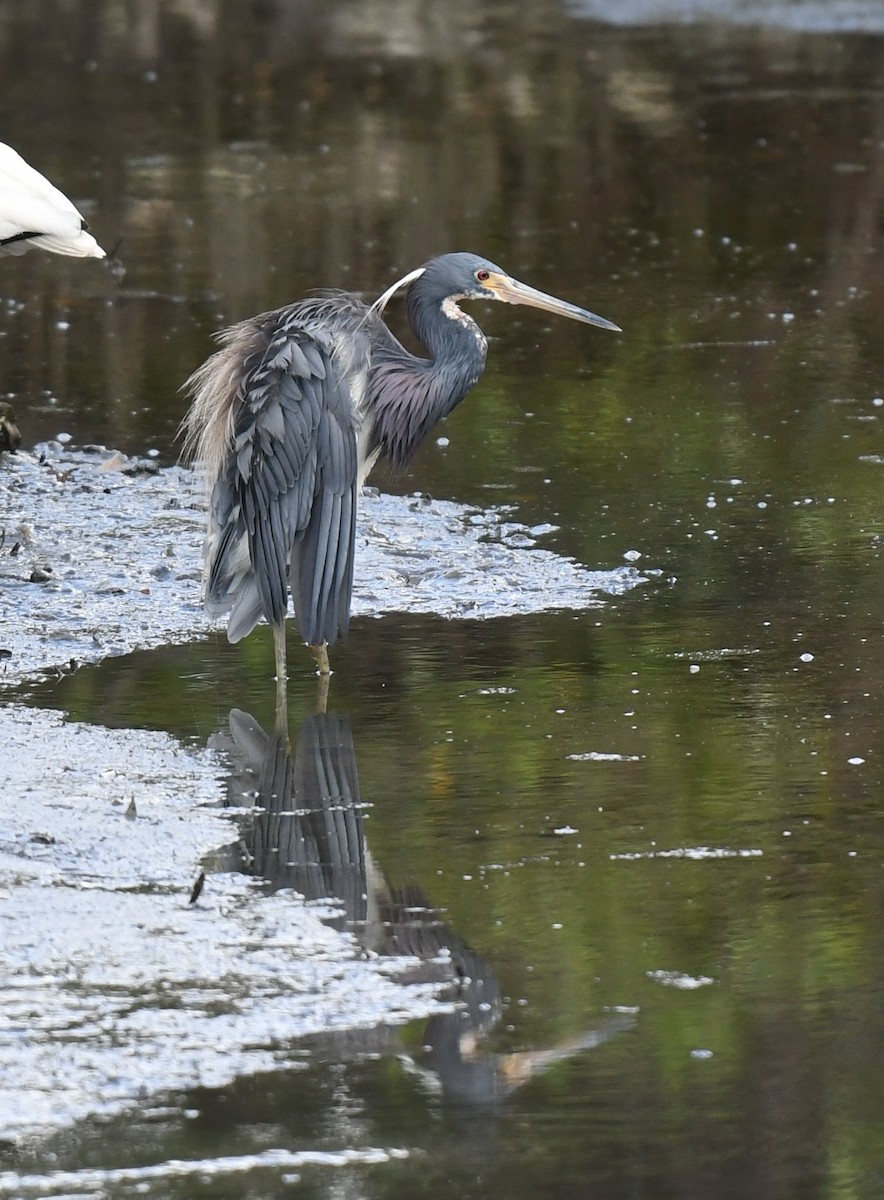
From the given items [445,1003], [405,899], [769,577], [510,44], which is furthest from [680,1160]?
[510,44]

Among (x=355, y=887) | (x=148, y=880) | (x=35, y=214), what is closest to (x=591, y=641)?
(x=355, y=887)

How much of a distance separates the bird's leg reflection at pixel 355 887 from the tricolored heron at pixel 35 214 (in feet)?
9.92

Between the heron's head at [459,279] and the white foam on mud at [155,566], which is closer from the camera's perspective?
the white foam on mud at [155,566]

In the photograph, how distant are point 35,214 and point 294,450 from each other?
2.47 metres

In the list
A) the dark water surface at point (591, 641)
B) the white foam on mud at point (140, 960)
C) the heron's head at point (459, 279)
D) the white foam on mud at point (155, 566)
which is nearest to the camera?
the dark water surface at point (591, 641)

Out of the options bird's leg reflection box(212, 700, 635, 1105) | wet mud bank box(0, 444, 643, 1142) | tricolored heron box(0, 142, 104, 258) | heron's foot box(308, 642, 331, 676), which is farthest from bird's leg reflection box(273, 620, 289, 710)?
tricolored heron box(0, 142, 104, 258)

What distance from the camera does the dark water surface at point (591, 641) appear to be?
13.2ft

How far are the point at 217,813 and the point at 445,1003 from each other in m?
1.30

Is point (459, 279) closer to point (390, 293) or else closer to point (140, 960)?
point (390, 293)

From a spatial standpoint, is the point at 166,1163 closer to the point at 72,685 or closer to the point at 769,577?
the point at 72,685

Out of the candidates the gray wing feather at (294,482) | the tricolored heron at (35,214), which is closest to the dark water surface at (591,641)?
the gray wing feather at (294,482)

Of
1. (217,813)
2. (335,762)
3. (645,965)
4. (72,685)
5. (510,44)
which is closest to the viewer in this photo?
(645,965)

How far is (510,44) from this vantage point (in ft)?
78.3

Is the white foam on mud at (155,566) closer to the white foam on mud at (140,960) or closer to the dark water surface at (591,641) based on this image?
the dark water surface at (591,641)
